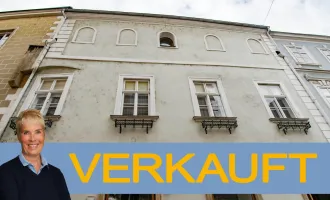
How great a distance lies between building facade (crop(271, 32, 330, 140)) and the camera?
766 centimetres

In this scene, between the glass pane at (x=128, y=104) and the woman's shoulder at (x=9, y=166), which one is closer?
the woman's shoulder at (x=9, y=166)

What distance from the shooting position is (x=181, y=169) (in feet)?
15.1

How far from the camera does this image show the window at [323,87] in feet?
25.9

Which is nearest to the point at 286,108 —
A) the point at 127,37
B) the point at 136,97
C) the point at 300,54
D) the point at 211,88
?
the point at 211,88

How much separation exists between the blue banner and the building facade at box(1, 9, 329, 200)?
0.44m

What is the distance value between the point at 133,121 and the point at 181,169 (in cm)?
193

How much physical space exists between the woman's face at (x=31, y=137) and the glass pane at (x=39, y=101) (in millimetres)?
4180

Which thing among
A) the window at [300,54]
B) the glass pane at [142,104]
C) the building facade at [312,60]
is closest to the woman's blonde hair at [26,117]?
the glass pane at [142,104]

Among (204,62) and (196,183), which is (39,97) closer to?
(196,183)

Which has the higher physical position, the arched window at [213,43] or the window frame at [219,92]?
the arched window at [213,43]

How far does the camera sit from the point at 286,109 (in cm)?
685

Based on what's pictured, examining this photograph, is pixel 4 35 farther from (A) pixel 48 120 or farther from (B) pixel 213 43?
(B) pixel 213 43

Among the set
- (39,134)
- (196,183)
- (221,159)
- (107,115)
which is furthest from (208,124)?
(39,134)

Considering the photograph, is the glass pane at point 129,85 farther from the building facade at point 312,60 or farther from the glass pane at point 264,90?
the building facade at point 312,60
